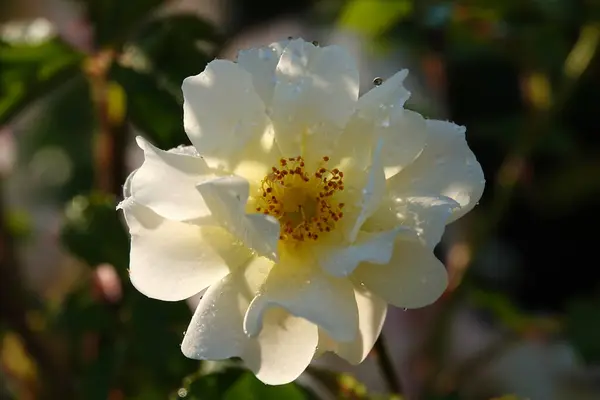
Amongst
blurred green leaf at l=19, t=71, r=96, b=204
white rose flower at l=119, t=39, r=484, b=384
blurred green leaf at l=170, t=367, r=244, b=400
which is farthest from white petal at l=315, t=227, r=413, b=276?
blurred green leaf at l=19, t=71, r=96, b=204

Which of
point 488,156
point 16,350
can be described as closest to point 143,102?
point 16,350

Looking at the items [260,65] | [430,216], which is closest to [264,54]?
[260,65]

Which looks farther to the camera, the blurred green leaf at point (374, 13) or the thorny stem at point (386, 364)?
the blurred green leaf at point (374, 13)

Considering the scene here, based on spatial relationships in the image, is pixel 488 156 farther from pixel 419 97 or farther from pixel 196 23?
pixel 196 23

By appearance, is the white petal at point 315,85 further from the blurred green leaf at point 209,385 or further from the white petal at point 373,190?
the blurred green leaf at point 209,385

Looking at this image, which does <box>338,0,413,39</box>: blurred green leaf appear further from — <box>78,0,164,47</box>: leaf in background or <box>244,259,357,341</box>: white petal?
<box>244,259,357,341</box>: white petal

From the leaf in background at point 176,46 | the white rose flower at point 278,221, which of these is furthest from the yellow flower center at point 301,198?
the leaf in background at point 176,46
